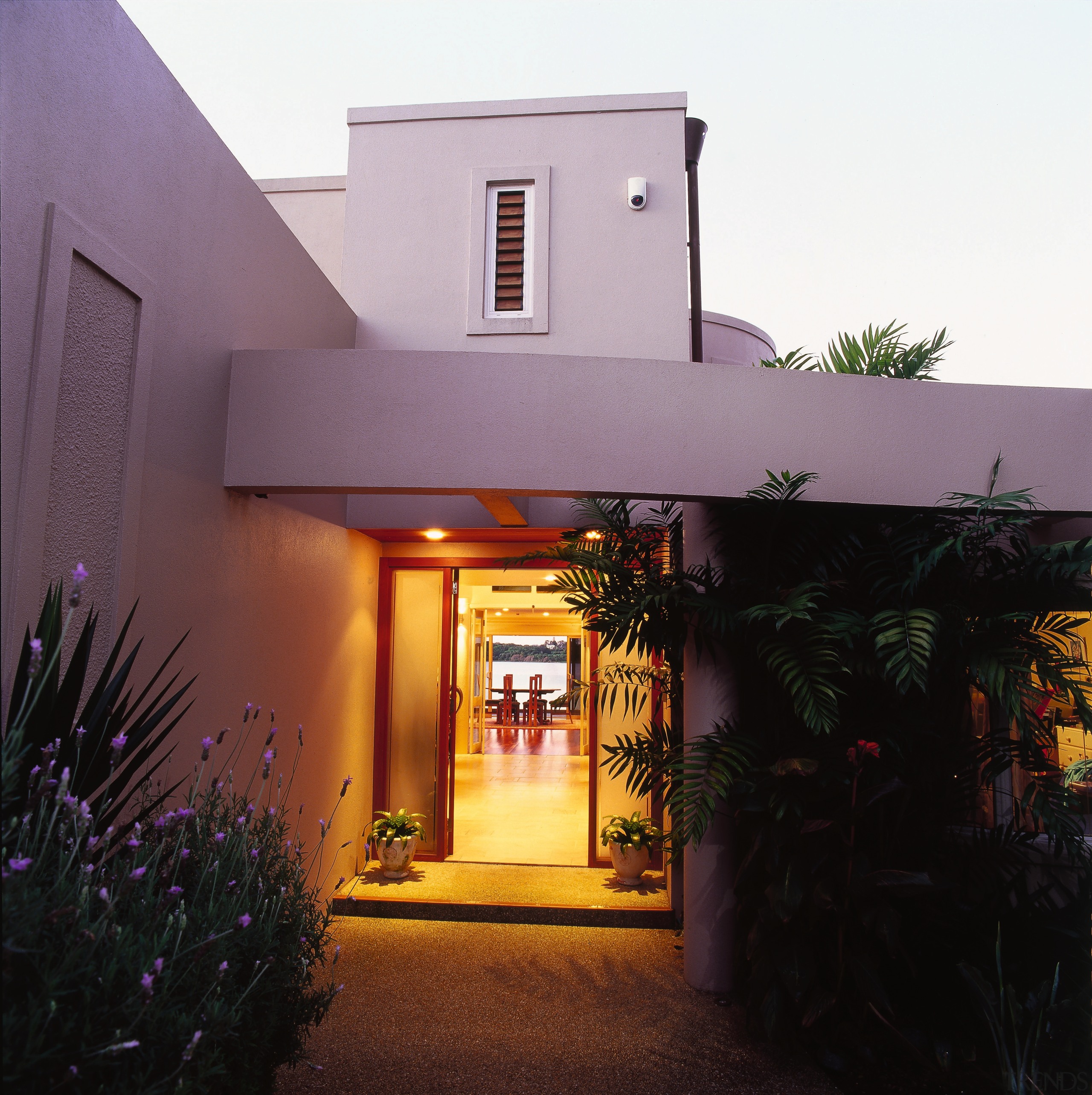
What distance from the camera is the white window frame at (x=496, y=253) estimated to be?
17.2ft

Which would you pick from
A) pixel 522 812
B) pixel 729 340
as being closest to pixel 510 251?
pixel 729 340

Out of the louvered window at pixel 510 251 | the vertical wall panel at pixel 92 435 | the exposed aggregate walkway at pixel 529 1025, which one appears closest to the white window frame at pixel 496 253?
the louvered window at pixel 510 251

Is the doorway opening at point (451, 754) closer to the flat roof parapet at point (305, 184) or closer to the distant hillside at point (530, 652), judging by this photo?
the flat roof parapet at point (305, 184)

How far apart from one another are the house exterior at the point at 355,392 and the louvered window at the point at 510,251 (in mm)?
26

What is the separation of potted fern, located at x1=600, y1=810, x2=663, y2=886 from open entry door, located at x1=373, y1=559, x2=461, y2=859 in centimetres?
127

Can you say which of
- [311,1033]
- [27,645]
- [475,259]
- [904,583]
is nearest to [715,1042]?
[311,1033]

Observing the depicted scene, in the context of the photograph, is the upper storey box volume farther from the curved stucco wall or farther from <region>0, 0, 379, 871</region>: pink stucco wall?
the curved stucco wall

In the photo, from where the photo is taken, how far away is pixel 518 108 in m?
5.38

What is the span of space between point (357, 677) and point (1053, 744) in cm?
395

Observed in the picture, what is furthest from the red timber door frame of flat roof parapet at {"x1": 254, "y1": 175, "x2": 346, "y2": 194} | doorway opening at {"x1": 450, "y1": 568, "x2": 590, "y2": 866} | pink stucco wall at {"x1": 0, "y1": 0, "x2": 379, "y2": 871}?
flat roof parapet at {"x1": 254, "y1": 175, "x2": 346, "y2": 194}

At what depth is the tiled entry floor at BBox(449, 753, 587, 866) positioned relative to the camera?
5.93 meters

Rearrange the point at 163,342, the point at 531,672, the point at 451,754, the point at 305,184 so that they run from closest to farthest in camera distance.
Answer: the point at 163,342 < the point at 451,754 < the point at 305,184 < the point at 531,672

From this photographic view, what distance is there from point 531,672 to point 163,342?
1679 cm

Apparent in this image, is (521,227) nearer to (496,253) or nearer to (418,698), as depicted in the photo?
(496,253)
